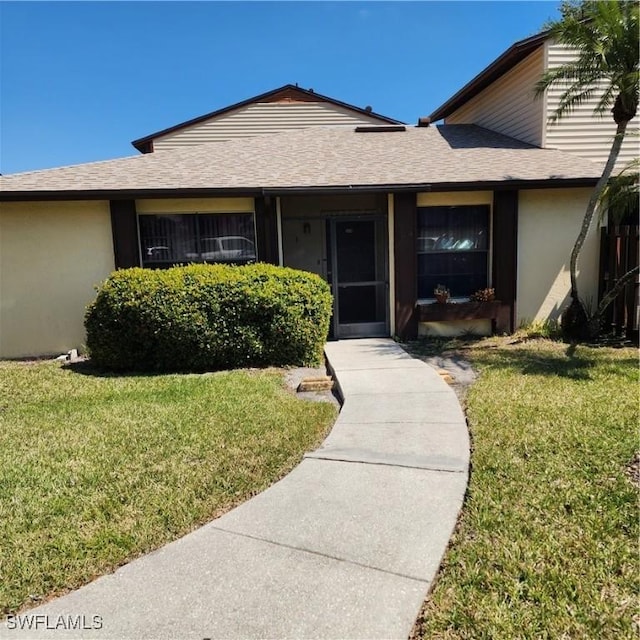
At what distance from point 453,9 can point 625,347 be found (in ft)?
24.0

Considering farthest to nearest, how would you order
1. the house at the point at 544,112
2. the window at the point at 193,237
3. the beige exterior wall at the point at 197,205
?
the house at the point at 544,112 < the window at the point at 193,237 < the beige exterior wall at the point at 197,205

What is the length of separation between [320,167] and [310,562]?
8301mm

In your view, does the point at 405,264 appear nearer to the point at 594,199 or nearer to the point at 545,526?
the point at 594,199

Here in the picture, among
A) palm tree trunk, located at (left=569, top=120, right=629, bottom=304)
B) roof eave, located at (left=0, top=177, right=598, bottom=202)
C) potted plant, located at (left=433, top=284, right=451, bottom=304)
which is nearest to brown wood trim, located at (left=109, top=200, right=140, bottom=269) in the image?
roof eave, located at (left=0, top=177, right=598, bottom=202)

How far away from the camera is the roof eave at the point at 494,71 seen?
10.1m

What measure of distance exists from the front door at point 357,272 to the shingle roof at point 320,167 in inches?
40.7

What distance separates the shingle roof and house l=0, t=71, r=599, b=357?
0.16 ft

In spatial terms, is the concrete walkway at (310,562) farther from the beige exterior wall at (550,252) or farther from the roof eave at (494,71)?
the roof eave at (494,71)

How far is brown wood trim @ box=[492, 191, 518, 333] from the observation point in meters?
8.98

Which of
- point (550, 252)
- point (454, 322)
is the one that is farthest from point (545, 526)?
point (550, 252)

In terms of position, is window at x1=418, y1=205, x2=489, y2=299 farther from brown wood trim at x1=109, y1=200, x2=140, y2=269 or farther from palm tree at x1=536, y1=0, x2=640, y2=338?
brown wood trim at x1=109, y1=200, x2=140, y2=269

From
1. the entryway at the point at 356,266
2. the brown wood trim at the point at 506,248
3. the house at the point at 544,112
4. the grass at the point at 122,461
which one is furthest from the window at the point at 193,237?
the house at the point at 544,112

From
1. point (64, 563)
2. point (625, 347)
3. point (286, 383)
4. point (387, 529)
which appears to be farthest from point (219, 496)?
point (625, 347)

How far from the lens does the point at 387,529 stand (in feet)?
9.37
